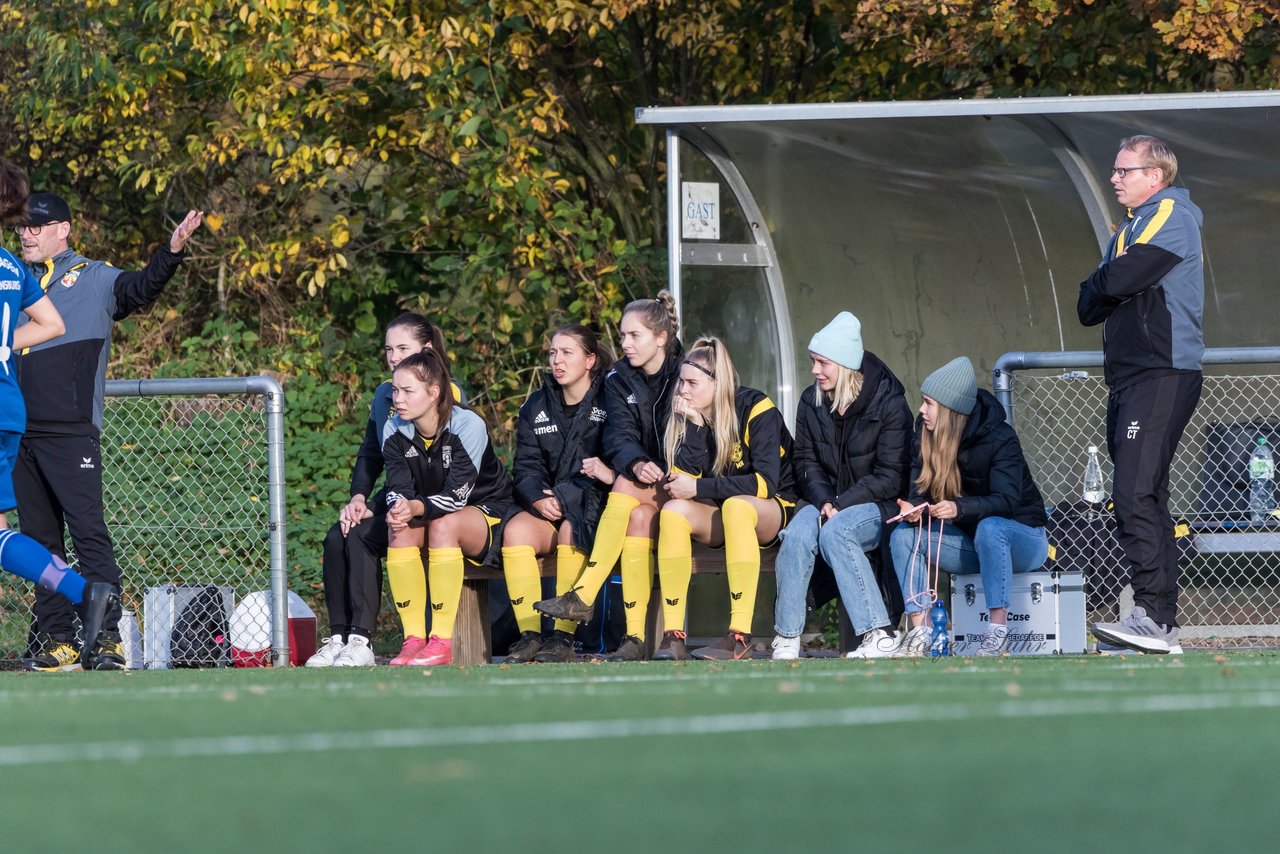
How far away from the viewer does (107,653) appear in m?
7.15

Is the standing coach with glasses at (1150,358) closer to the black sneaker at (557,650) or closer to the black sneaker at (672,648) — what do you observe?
the black sneaker at (672,648)

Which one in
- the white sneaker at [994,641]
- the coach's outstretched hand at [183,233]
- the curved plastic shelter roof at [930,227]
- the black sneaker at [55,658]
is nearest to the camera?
the black sneaker at [55,658]

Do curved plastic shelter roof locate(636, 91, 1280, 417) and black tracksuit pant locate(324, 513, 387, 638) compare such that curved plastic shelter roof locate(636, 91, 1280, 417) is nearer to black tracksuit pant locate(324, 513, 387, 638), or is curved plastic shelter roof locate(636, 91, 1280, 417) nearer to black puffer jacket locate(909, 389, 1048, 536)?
black puffer jacket locate(909, 389, 1048, 536)

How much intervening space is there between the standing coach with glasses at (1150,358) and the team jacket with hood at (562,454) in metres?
2.28

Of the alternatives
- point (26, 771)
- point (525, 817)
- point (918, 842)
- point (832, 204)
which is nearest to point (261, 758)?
point (26, 771)

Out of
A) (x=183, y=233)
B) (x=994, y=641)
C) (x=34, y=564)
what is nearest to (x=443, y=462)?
(x=183, y=233)

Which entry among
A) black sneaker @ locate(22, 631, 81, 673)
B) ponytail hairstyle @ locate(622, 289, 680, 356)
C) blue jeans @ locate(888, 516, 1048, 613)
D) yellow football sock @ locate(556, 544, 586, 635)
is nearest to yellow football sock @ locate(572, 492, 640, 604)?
yellow football sock @ locate(556, 544, 586, 635)

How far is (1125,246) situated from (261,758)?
4641 mm

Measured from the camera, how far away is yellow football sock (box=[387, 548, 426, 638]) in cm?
774

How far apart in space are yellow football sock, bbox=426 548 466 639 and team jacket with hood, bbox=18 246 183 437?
1515mm

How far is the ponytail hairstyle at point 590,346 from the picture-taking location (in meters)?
8.44

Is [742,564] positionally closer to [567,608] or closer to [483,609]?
[567,608]

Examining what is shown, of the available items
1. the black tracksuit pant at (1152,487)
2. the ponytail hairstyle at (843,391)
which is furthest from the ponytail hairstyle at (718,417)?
the black tracksuit pant at (1152,487)

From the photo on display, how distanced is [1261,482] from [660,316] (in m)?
2.87
